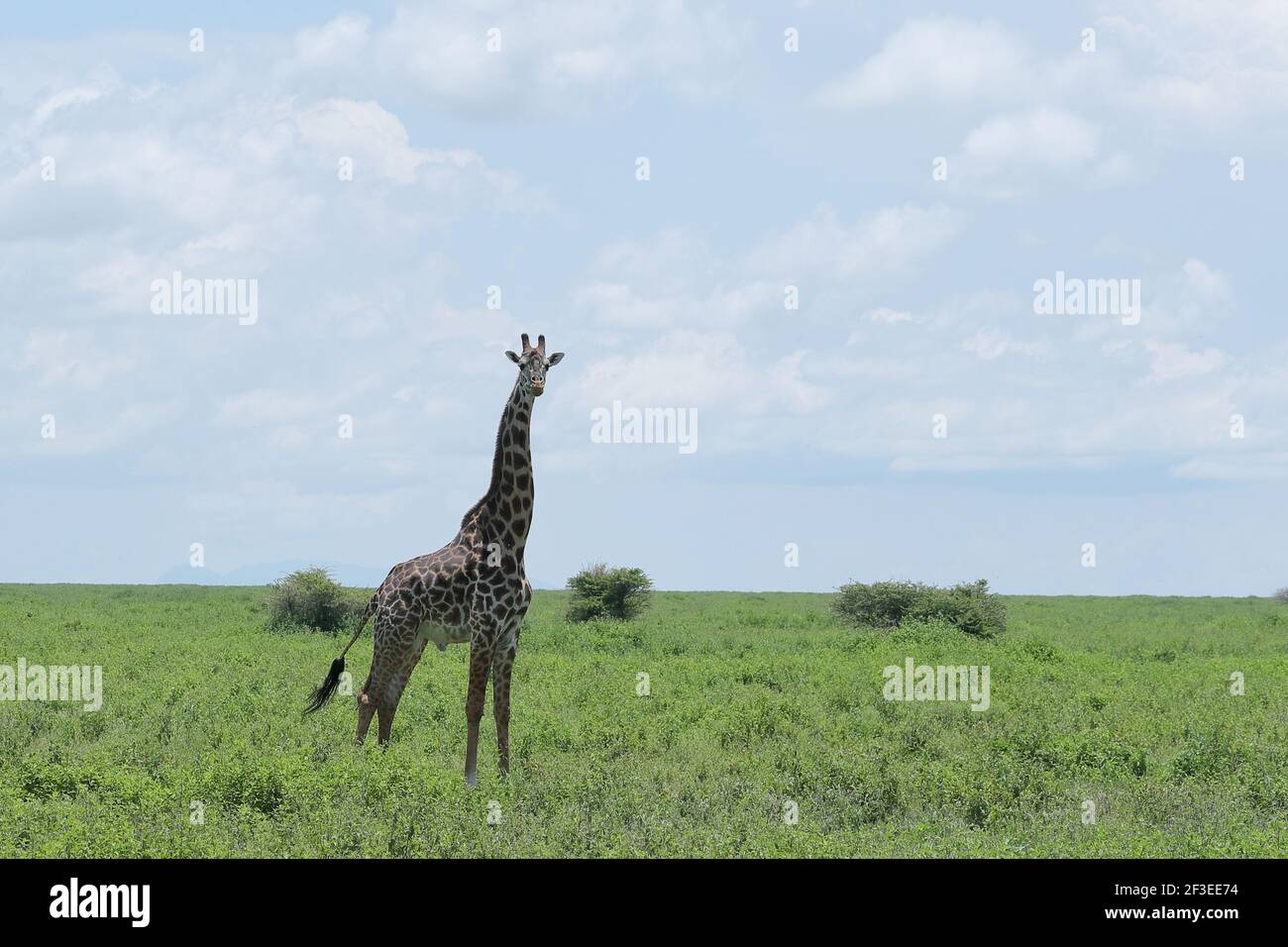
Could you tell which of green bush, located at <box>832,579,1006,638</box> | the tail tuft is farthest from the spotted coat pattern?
green bush, located at <box>832,579,1006,638</box>

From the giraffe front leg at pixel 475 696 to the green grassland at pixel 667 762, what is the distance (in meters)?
0.25

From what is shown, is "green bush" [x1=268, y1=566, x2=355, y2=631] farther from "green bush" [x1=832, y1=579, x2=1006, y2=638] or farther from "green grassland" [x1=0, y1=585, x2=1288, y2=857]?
"green bush" [x1=832, y1=579, x2=1006, y2=638]

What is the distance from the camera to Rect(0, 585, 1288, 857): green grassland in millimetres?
10328

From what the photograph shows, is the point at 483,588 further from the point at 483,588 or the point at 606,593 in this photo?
the point at 606,593

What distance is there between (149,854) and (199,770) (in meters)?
3.21

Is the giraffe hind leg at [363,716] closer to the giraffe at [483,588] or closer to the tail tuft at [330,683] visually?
the giraffe at [483,588]

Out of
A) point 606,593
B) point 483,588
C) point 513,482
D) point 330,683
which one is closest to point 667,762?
point 483,588

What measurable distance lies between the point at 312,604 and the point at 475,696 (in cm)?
2393

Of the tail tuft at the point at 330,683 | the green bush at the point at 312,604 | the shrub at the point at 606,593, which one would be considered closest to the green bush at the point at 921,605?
the shrub at the point at 606,593

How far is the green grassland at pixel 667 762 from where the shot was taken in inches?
407

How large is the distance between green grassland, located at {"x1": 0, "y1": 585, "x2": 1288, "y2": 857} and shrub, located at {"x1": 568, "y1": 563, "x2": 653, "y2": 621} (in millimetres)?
14150

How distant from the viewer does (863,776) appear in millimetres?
13031

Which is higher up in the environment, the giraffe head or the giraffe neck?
the giraffe head
